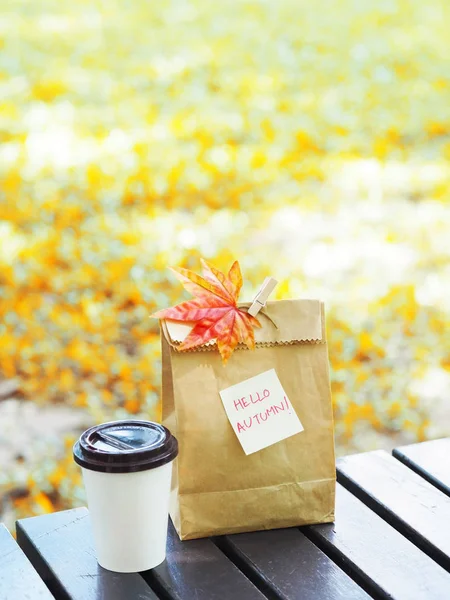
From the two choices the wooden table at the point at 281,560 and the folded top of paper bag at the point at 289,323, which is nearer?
the wooden table at the point at 281,560

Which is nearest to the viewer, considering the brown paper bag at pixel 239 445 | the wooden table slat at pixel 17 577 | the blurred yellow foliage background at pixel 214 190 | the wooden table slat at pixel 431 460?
the wooden table slat at pixel 17 577

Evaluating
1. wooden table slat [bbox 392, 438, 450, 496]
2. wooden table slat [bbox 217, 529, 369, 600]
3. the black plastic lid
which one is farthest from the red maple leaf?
wooden table slat [bbox 392, 438, 450, 496]

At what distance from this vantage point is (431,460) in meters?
1.45

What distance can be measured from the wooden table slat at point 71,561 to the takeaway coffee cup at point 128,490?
0.02 m

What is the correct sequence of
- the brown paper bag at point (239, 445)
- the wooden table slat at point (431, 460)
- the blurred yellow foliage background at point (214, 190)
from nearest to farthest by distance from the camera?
the brown paper bag at point (239, 445) < the wooden table slat at point (431, 460) < the blurred yellow foliage background at point (214, 190)

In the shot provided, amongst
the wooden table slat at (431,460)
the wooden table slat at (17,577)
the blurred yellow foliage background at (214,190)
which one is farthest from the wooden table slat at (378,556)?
the blurred yellow foliage background at (214,190)

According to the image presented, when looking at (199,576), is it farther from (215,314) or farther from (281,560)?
(215,314)

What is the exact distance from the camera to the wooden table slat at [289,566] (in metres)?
1.12

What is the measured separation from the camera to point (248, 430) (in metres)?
1.23

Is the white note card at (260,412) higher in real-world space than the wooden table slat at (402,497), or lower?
higher

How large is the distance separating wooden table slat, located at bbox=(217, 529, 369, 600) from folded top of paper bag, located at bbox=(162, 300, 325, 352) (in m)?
0.26

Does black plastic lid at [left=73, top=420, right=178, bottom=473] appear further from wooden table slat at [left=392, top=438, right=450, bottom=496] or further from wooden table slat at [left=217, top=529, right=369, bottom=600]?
wooden table slat at [left=392, top=438, right=450, bottom=496]

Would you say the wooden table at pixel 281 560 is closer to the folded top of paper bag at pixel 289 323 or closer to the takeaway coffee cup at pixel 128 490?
the takeaway coffee cup at pixel 128 490

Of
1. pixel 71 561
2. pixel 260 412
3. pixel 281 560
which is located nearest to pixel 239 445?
pixel 260 412
